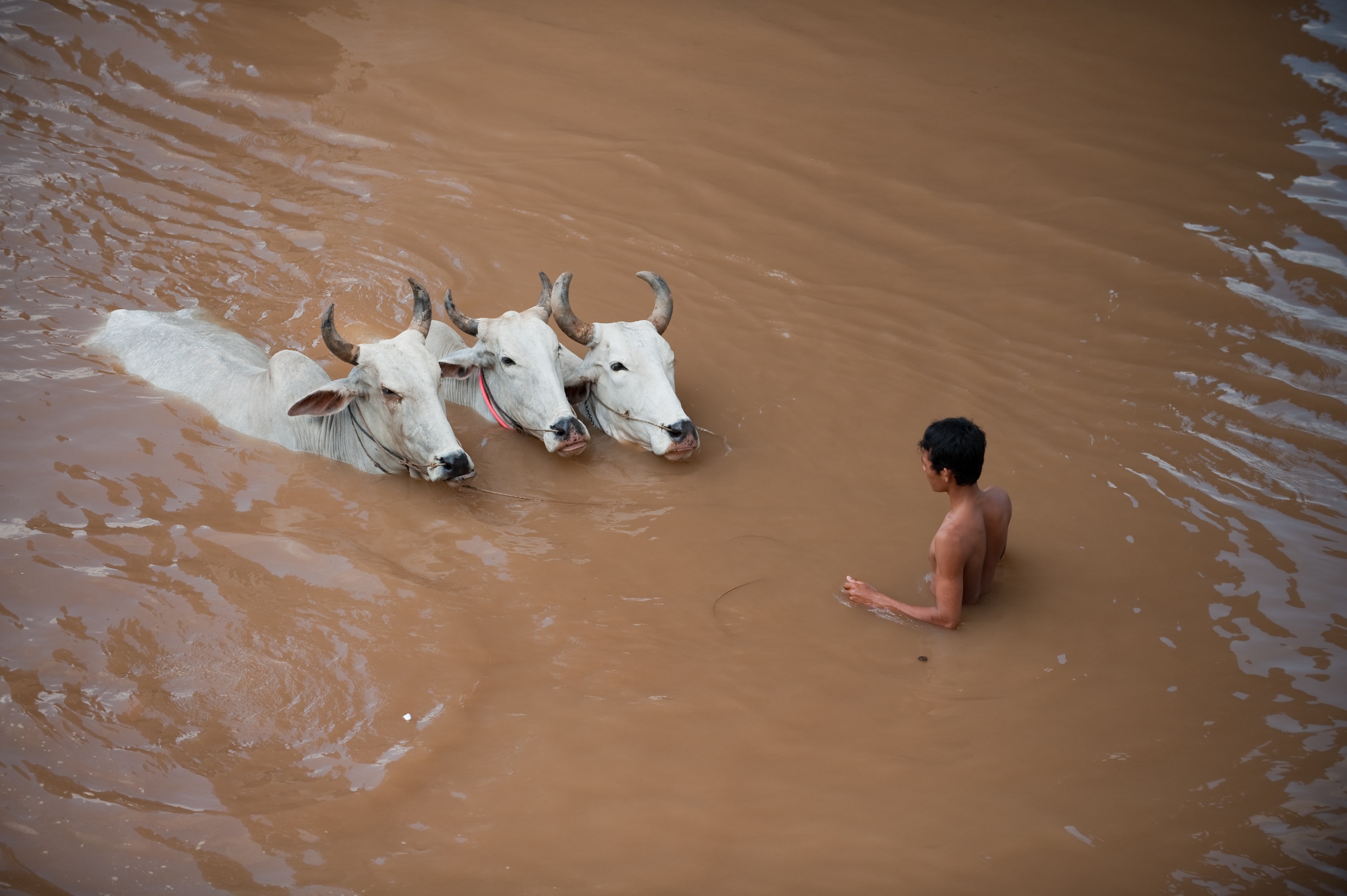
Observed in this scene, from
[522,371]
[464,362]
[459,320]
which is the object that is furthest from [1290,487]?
[459,320]

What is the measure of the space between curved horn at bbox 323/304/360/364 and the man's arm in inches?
117

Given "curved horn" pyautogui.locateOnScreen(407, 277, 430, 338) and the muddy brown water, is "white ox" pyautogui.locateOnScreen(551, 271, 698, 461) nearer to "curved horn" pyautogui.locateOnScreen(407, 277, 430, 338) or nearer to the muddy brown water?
the muddy brown water

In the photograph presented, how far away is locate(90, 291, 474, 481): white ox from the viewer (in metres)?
5.22

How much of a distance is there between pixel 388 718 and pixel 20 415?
3.13m

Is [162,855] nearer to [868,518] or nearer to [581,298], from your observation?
[868,518]

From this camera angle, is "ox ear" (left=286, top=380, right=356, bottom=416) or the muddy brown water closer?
the muddy brown water

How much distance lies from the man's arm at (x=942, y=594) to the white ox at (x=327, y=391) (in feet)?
7.30

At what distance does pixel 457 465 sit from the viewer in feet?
16.8

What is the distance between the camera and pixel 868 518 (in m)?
5.27

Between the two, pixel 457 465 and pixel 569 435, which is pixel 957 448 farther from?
pixel 457 465

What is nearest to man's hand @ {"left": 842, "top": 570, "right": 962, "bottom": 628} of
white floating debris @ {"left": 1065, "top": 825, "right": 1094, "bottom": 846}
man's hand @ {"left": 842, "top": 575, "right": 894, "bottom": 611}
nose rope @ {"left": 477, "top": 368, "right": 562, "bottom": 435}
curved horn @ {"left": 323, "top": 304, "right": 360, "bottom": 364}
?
man's hand @ {"left": 842, "top": 575, "right": 894, "bottom": 611}

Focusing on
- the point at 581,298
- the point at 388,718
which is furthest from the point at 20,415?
the point at 581,298

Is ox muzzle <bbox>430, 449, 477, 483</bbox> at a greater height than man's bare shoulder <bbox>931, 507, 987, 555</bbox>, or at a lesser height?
lesser

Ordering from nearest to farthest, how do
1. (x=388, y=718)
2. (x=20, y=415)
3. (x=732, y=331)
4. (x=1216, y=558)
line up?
(x=388, y=718) → (x=1216, y=558) → (x=20, y=415) → (x=732, y=331)
